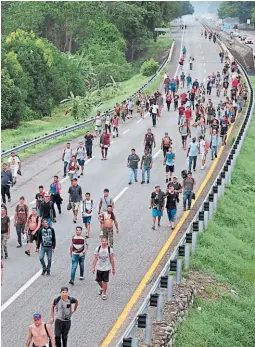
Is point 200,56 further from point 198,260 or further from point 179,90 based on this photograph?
point 198,260

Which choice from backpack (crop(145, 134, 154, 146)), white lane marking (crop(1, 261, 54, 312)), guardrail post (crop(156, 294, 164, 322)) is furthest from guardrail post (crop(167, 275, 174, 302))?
backpack (crop(145, 134, 154, 146))

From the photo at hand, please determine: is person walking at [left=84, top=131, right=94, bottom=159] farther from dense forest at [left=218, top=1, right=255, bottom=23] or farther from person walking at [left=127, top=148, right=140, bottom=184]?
dense forest at [left=218, top=1, right=255, bottom=23]

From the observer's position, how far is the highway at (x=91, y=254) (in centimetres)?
1531

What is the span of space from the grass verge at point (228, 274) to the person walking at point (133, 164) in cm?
290

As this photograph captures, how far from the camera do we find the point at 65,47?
3617 inches

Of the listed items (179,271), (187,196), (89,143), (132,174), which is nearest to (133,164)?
(132,174)

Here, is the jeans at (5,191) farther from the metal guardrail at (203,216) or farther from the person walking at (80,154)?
the metal guardrail at (203,216)

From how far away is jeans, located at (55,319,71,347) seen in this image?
13.4 metres

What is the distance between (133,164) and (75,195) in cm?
493

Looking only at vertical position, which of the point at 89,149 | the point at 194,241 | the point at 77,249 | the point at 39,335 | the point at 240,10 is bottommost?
the point at 240,10

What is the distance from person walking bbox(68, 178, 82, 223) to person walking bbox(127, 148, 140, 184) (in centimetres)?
448

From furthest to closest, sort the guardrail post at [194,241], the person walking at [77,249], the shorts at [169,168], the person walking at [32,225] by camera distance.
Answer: the shorts at [169,168], the guardrail post at [194,241], the person walking at [32,225], the person walking at [77,249]

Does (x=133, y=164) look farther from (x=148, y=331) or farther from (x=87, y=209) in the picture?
(x=148, y=331)

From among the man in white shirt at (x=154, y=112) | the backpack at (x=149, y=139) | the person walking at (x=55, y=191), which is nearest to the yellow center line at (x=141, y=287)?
the person walking at (x=55, y=191)
